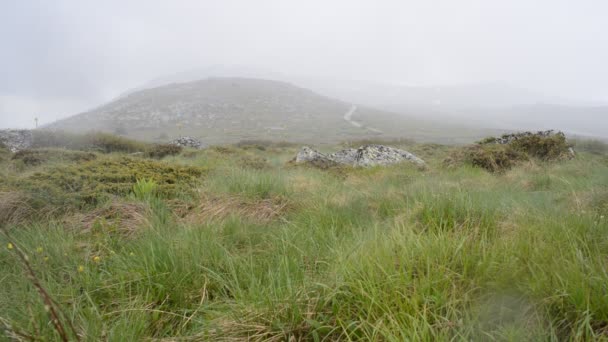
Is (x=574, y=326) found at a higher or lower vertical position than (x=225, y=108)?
lower

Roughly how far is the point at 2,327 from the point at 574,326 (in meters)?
2.81

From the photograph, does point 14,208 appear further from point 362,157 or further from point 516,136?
point 516,136

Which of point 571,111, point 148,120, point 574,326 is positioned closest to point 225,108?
point 148,120

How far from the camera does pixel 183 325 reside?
178cm

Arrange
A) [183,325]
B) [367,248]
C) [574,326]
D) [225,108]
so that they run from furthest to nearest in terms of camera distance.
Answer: [225,108] < [367,248] < [183,325] < [574,326]

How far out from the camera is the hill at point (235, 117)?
234 feet

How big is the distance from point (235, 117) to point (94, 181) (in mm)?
88921

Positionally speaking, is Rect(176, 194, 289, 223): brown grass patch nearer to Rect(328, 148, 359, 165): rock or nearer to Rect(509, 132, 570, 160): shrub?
Rect(328, 148, 359, 165): rock

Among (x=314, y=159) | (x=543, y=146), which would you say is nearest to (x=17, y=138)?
(x=314, y=159)

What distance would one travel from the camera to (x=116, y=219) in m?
3.51

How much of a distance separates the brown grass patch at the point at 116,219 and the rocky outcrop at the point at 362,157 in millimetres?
6897

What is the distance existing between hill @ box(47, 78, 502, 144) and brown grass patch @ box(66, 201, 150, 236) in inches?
2404

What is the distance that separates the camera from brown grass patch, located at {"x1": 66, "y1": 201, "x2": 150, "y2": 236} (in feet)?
10.9

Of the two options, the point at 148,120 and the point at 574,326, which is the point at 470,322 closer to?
the point at 574,326
